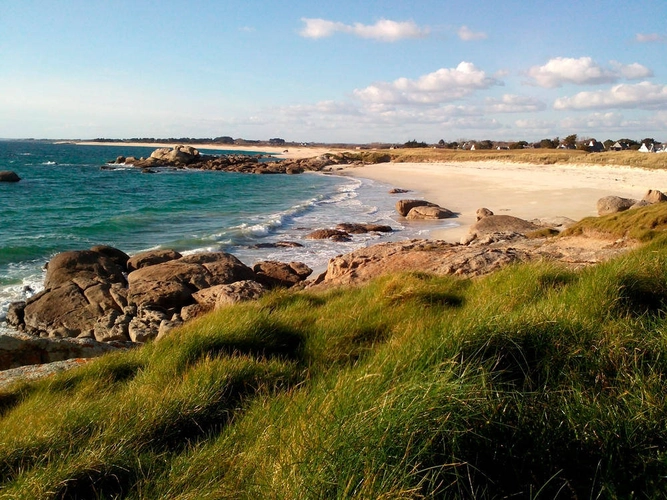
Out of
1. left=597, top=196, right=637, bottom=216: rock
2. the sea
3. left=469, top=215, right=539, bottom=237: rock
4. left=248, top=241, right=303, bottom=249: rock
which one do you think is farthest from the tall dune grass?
left=597, top=196, right=637, bottom=216: rock

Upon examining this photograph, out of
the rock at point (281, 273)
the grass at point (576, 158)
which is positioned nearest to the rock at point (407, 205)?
the rock at point (281, 273)

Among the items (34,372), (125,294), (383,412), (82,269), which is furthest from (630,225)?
(82,269)

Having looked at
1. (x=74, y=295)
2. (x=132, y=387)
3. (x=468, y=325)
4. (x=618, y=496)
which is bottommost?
(x=74, y=295)

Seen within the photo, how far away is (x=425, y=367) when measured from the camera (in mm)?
2838

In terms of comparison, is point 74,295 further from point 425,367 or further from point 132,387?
point 425,367

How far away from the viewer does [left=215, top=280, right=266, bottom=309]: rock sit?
8688 millimetres

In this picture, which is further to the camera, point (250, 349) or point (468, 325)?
point (250, 349)

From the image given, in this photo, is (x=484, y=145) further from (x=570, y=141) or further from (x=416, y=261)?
(x=416, y=261)

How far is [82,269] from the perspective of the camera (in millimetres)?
12750

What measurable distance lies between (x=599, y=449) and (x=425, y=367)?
0.94 metres

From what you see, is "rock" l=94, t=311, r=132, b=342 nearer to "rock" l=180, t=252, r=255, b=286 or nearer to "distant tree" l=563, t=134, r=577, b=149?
"rock" l=180, t=252, r=255, b=286

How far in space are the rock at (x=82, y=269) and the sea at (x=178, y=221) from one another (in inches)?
37.0

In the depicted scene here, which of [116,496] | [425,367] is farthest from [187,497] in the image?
[425,367]

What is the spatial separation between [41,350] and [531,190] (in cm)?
2888
